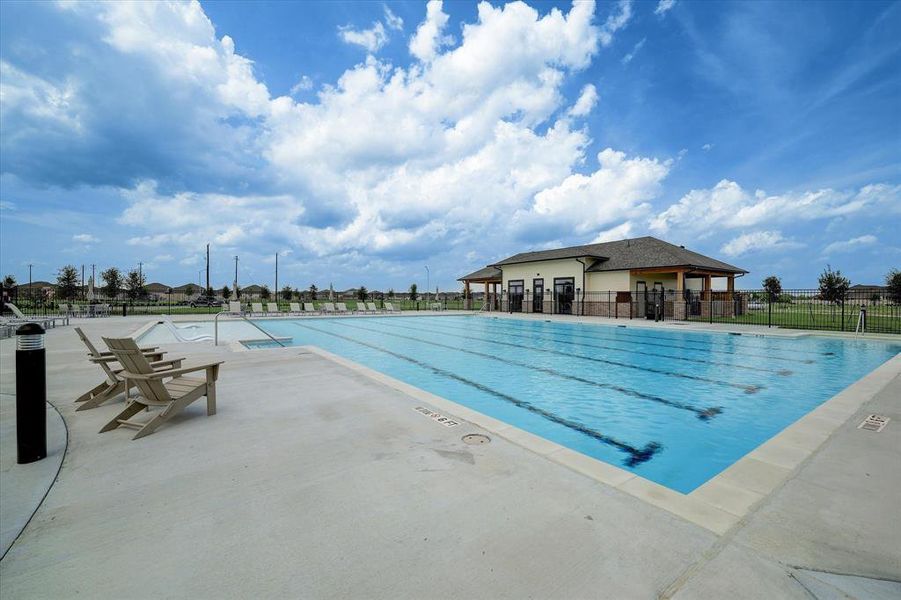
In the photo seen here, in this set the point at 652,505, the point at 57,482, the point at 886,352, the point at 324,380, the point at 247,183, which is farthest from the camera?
the point at 247,183

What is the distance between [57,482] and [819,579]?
4.92 m

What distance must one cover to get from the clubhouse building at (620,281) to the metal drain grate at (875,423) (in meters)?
18.9

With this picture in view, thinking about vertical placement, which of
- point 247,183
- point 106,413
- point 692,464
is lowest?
point 692,464

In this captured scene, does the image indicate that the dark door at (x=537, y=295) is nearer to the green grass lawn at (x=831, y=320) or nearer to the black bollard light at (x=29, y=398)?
the green grass lawn at (x=831, y=320)

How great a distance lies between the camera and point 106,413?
4699 millimetres

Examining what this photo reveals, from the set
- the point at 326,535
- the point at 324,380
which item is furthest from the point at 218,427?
the point at 326,535

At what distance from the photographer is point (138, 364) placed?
4.03m

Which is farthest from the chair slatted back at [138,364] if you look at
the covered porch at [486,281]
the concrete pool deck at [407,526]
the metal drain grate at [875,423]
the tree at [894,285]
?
the tree at [894,285]

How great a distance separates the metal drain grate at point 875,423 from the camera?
428 cm

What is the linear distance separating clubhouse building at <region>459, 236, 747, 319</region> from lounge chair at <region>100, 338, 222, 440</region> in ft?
77.2

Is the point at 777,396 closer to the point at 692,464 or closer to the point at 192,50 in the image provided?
the point at 692,464

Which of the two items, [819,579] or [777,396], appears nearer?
→ [819,579]

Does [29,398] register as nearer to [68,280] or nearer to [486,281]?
[486,281]

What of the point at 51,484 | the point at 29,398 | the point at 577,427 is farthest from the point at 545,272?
the point at 51,484
